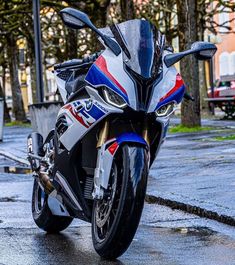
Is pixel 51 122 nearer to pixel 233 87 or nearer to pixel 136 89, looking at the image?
pixel 136 89

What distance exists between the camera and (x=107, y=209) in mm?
6090

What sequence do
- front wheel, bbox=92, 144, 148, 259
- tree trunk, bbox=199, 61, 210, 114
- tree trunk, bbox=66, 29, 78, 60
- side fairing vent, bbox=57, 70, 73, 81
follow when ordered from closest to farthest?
1. front wheel, bbox=92, 144, 148, 259
2. side fairing vent, bbox=57, 70, 73, 81
3. tree trunk, bbox=199, 61, 210, 114
4. tree trunk, bbox=66, 29, 78, 60

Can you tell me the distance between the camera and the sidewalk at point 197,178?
8773 mm

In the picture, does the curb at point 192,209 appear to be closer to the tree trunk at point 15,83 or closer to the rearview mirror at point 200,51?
the rearview mirror at point 200,51

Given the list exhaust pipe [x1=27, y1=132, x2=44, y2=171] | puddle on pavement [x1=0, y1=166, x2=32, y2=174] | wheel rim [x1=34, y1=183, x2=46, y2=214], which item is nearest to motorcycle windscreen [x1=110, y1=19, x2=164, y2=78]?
exhaust pipe [x1=27, y1=132, x2=44, y2=171]

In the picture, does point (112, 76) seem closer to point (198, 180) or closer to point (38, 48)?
point (198, 180)

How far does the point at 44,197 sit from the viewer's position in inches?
303

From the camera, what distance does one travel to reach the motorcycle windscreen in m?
6.12

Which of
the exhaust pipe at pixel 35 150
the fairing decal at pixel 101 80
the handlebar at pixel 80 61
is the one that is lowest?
the exhaust pipe at pixel 35 150

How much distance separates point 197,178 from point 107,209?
18.0 feet

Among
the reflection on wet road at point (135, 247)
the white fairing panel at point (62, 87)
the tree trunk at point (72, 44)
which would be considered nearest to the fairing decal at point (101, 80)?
the white fairing panel at point (62, 87)

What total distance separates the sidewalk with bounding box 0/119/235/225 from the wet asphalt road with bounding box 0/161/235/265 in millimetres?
180

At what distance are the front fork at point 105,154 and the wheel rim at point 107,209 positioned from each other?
0.04 m

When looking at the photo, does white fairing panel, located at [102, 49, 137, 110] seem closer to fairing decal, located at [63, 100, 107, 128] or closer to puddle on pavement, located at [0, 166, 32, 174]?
fairing decal, located at [63, 100, 107, 128]
